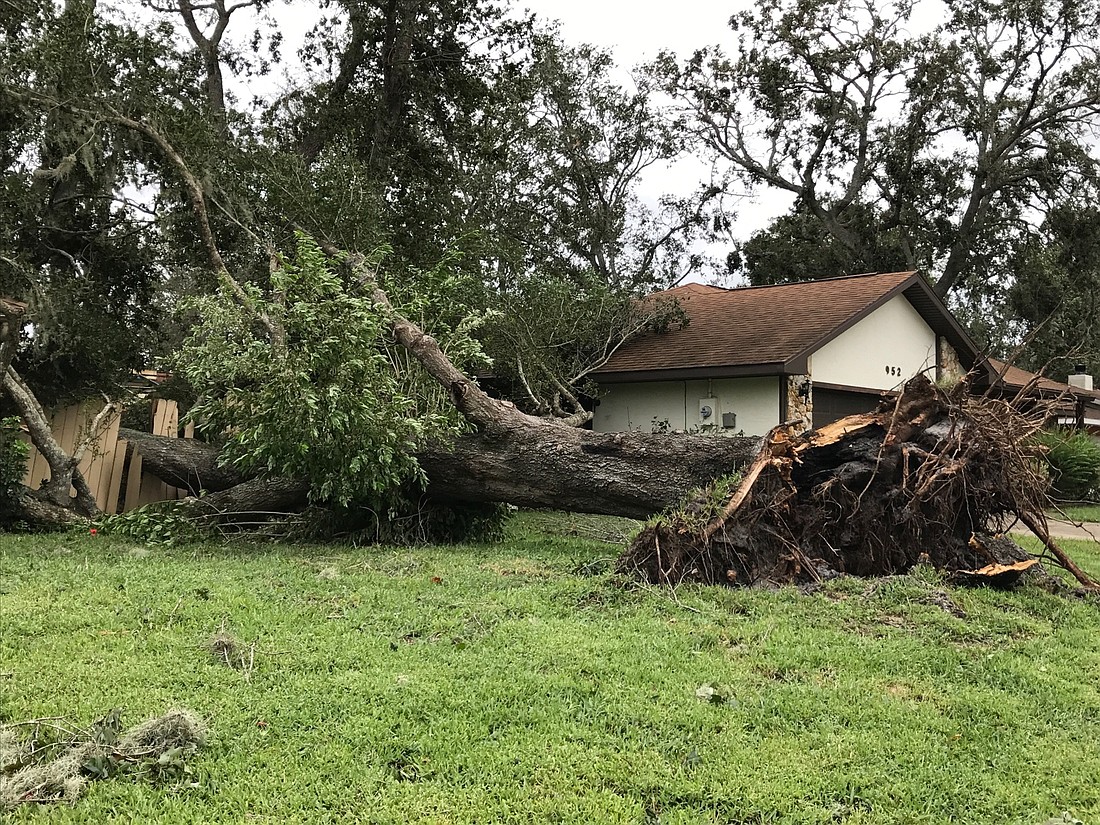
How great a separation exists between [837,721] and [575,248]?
2487cm

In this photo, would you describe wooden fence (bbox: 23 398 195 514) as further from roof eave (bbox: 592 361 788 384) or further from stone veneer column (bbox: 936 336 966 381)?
stone veneer column (bbox: 936 336 966 381)

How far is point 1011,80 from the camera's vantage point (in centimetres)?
2189

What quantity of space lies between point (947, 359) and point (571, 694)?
15.6m

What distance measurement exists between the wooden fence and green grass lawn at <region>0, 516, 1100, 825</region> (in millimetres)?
3770

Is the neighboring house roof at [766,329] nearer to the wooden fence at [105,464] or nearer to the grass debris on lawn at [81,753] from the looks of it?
the wooden fence at [105,464]

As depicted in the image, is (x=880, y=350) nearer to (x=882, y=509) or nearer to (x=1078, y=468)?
(x=1078, y=468)

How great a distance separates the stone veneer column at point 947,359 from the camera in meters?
16.2

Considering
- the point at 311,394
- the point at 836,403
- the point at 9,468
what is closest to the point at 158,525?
the point at 9,468

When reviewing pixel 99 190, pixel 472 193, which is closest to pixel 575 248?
pixel 472 193

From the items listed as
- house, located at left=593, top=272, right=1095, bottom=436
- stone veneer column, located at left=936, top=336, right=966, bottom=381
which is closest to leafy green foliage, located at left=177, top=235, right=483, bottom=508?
house, located at left=593, top=272, right=1095, bottom=436

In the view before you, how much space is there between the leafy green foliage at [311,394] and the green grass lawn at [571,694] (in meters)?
1.56

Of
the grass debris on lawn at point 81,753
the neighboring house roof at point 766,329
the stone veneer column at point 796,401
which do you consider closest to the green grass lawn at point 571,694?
the grass debris on lawn at point 81,753

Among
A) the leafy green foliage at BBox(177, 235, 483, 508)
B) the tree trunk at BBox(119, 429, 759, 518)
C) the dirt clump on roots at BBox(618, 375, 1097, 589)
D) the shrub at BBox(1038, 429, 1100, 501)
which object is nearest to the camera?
the dirt clump on roots at BBox(618, 375, 1097, 589)

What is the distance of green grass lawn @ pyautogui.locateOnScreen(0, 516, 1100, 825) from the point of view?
2656 millimetres
